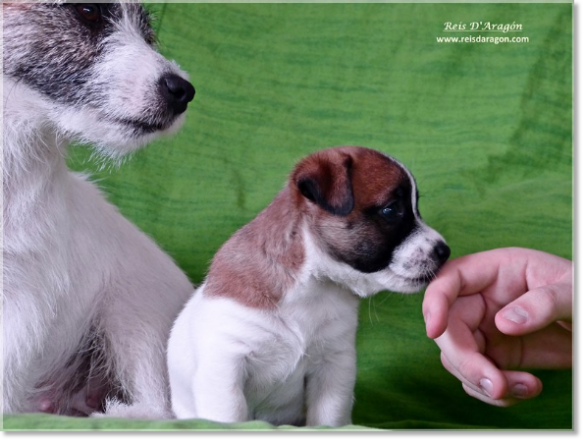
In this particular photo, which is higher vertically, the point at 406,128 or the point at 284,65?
the point at 284,65

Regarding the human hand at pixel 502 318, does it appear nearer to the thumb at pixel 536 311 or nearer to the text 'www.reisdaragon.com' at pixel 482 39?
the thumb at pixel 536 311

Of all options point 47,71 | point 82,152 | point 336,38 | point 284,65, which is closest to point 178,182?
point 82,152

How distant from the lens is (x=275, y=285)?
1845 millimetres

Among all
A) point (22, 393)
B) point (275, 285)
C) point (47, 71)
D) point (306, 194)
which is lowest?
point (22, 393)

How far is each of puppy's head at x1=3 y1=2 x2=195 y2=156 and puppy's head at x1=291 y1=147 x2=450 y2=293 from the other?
0.32 m

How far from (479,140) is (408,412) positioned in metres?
0.74

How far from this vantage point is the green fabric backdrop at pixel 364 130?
2369 mm

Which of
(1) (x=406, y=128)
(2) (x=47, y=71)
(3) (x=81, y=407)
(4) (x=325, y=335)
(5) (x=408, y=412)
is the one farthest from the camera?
(1) (x=406, y=128)

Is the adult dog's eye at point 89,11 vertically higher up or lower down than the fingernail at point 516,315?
higher up

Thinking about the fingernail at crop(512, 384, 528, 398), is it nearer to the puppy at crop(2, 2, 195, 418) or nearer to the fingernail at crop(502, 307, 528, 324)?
the fingernail at crop(502, 307, 528, 324)

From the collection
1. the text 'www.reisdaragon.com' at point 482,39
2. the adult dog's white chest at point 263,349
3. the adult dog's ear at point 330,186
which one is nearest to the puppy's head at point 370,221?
the adult dog's ear at point 330,186

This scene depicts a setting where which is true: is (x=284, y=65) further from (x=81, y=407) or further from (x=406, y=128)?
(x=81, y=407)

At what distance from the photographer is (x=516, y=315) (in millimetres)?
1780

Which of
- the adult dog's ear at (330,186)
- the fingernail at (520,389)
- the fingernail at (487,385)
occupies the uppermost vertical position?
the adult dog's ear at (330,186)
